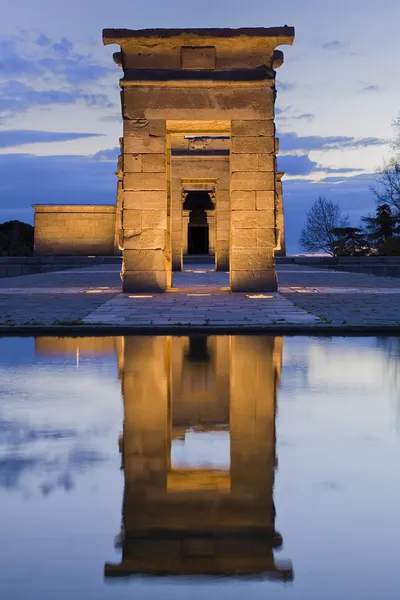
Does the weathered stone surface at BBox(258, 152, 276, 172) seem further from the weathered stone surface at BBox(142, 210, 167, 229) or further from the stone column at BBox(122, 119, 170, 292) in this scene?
the weathered stone surface at BBox(142, 210, 167, 229)

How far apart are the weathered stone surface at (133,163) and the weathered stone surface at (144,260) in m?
1.83

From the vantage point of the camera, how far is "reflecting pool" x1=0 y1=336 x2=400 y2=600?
268 centimetres

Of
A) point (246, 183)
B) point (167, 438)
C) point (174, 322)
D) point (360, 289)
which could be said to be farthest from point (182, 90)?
point (167, 438)

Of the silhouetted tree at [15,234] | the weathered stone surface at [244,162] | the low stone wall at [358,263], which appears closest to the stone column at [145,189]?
the weathered stone surface at [244,162]

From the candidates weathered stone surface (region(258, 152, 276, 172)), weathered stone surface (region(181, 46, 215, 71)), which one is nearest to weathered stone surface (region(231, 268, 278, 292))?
weathered stone surface (region(258, 152, 276, 172))

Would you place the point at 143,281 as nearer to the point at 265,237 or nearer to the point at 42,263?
the point at 265,237

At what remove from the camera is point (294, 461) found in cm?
414

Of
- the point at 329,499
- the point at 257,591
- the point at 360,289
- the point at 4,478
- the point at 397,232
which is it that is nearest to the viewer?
the point at 257,591

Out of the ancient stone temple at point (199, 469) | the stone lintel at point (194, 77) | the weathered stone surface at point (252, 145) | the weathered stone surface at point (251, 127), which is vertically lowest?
the ancient stone temple at point (199, 469)

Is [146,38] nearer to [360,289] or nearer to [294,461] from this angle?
[360,289]

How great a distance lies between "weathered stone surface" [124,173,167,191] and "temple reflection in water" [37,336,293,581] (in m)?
9.96

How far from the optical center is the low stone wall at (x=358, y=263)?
116 feet

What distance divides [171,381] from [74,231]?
3811 cm

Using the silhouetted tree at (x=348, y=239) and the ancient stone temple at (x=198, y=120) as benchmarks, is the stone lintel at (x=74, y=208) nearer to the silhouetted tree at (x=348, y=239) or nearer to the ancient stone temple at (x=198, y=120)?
the silhouetted tree at (x=348, y=239)
